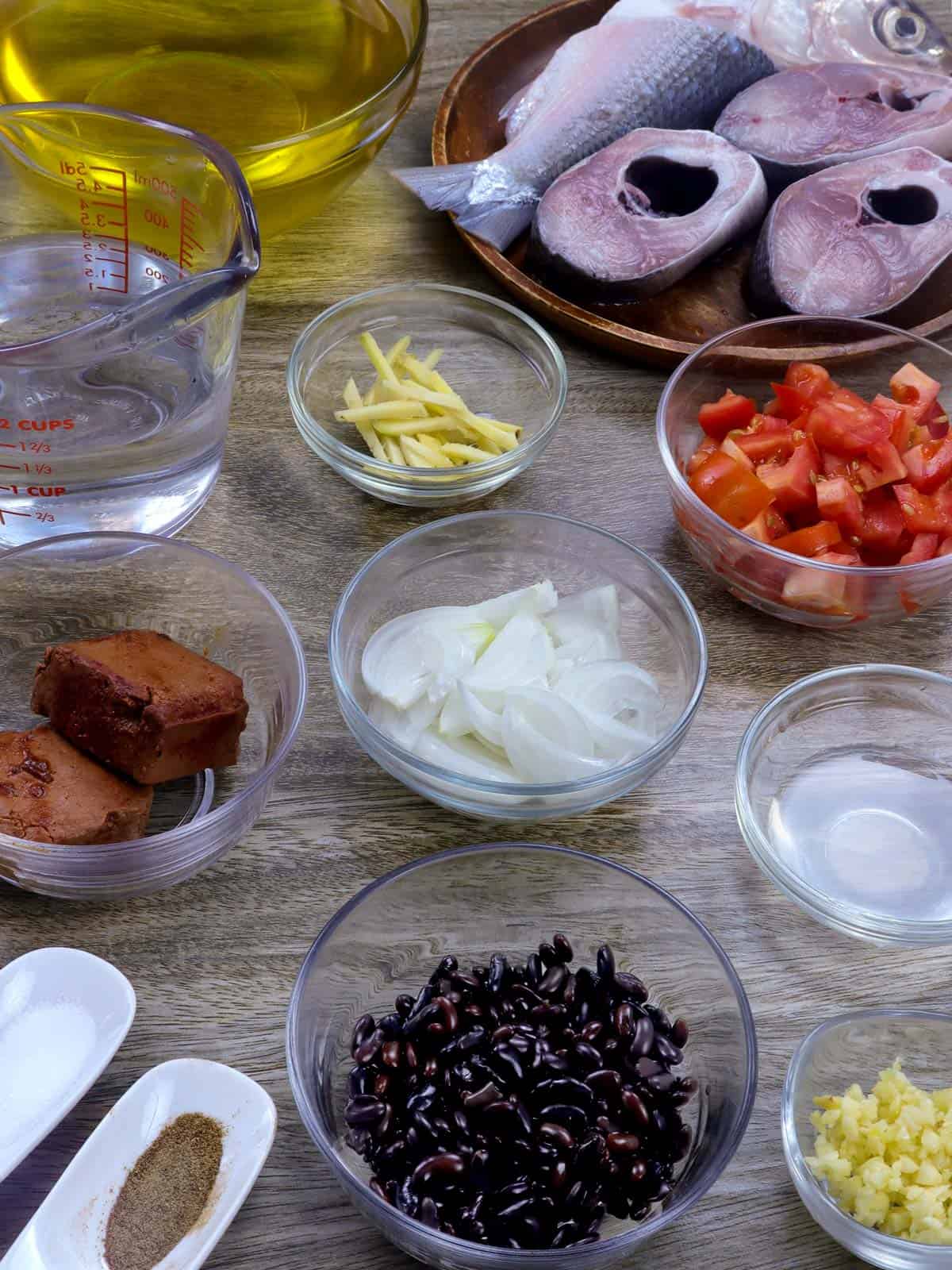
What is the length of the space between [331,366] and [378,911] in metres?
0.97

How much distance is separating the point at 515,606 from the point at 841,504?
18.1 inches

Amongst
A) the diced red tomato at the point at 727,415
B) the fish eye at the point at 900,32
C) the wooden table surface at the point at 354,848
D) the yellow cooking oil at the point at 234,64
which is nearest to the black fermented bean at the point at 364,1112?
the wooden table surface at the point at 354,848

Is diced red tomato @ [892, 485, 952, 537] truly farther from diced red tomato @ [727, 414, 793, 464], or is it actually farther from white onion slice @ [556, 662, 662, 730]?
white onion slice @ [556, 662, 662, 730]

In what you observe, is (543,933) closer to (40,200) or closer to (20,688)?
(20,688)

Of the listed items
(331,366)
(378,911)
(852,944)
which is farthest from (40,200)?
(852,944)

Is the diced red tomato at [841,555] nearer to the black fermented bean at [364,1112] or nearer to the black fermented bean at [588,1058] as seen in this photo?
the black fermented bean at [588,1058]

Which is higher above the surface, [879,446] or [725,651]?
[879,446]

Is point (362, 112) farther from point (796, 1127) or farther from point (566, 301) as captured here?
point (796, 1127)

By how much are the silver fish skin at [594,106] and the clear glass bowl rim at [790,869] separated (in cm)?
94

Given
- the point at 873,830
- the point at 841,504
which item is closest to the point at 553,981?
the point at 873,830

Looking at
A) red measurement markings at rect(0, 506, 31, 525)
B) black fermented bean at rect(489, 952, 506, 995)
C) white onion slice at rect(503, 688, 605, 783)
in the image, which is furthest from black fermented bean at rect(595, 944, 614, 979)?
red measurement markings at rect(0, 506, 31, 525)

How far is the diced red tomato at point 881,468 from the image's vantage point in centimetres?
170

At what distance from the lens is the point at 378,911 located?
1378 millimetres

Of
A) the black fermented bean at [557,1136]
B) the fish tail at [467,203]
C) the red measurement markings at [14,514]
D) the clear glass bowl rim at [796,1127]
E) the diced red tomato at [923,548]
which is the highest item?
the fish tail at [467,203]
